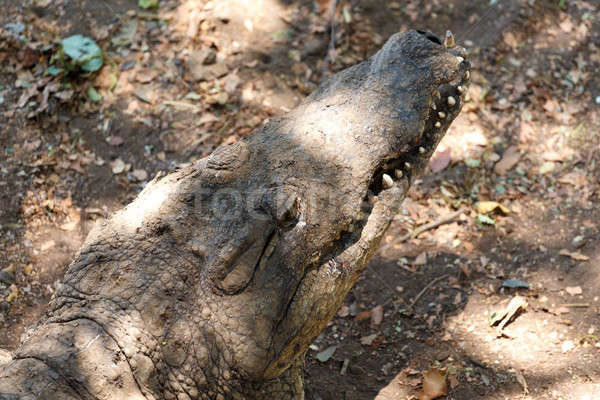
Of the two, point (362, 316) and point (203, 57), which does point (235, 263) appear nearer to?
point (362, 316)

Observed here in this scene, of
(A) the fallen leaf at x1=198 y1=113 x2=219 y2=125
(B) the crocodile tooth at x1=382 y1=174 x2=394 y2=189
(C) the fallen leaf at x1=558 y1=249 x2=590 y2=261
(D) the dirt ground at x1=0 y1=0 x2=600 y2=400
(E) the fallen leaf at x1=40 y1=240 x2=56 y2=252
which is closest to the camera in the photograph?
(B) the crocodile tooth at x1=382 y1=174 x2=394 y2=189

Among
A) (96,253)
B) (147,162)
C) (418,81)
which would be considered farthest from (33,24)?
(418,81)

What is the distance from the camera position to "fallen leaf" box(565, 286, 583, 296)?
3.89 m

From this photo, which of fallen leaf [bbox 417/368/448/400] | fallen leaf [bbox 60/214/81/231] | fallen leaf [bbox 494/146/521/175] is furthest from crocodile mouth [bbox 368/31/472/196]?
fallen leaf [bbox 60/214/81/231]

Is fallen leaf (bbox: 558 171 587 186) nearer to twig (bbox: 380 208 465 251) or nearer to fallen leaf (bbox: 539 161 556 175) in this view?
fallen leaf (bbox: 539 161 556 175)

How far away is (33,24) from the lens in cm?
541

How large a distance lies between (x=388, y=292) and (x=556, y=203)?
61.0 inches

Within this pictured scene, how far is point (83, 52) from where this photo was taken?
5199 mm

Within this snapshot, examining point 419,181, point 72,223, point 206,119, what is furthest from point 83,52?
point 419,181

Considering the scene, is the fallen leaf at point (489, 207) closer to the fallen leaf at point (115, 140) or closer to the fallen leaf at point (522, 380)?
the fallen leaf at point (522, 380)

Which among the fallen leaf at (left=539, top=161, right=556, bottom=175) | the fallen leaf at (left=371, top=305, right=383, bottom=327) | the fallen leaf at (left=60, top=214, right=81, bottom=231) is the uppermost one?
the fallen leaf at (left=539, top=161, right=556, bottom=175)

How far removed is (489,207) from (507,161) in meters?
0.56

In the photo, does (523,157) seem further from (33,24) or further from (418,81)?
(33,24)

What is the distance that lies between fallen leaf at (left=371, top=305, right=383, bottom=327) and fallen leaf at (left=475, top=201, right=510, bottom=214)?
119 centimetres
